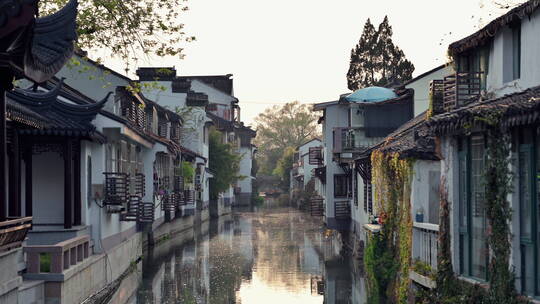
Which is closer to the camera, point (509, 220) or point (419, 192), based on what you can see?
point (509, 220)

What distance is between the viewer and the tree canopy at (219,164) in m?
68.0

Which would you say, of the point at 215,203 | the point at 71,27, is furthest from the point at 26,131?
the point at 215,203

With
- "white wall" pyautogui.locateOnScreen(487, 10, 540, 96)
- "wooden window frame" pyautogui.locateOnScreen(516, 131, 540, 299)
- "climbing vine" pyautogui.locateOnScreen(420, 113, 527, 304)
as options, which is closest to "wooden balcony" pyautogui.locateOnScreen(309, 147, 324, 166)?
"white wall" pyautogui.locateOnScreen(487, 10, 540, 96)

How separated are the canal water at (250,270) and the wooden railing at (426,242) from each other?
17.4ft

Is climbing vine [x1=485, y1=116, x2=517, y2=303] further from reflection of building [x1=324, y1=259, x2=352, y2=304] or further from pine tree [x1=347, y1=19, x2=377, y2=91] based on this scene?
pine tree [x1=347, y1=19, x2=377, y2=91]

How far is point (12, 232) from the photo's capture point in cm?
1295

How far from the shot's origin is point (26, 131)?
2200cm

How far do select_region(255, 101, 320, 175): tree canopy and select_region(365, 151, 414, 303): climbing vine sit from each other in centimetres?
10188

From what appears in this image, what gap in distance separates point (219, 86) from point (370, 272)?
6631 cm

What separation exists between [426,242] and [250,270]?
15184 millimetres

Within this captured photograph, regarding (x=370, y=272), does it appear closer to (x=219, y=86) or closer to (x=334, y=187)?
(x=334, y=187)

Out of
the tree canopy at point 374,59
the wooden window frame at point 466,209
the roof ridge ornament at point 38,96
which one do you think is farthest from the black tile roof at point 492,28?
the tree canopy at point 374,59

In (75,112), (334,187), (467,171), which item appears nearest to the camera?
(467,171)

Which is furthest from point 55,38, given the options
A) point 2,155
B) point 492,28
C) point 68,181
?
point 68,181
